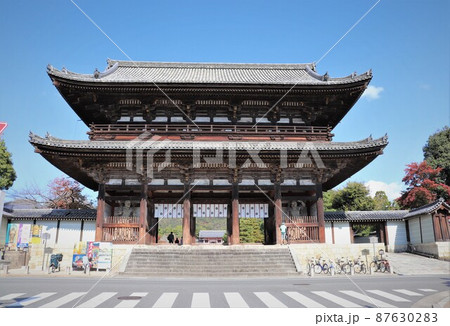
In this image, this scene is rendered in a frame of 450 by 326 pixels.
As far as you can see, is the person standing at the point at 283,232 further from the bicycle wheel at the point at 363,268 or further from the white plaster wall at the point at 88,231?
the white plaster wall at the point at 88,231

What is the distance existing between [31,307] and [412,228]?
Answer: 3140 centimetres

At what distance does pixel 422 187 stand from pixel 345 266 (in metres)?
26.5

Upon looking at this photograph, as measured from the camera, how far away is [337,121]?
2630 cm

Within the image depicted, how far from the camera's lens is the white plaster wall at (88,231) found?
25883 millimetres

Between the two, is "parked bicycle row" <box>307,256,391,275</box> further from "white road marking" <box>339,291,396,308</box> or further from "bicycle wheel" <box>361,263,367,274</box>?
"white road marking" <box>339,291,396,308</box>

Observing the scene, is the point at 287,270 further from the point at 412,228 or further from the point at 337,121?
the point at 412,228

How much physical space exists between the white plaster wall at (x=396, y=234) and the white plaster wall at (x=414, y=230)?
2.03 feet

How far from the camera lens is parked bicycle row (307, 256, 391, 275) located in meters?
17.5

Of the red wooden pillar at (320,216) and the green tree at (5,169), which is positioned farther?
the green tree at (5,169)

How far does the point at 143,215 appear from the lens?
813 inches

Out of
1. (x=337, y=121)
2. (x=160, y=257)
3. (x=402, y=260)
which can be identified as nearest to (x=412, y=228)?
(x=402, y=260)

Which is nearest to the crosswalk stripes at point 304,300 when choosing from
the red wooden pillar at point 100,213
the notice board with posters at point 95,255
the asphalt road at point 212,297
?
the asphalt road at point 212,297

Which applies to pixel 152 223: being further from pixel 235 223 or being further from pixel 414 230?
pixel 414 230

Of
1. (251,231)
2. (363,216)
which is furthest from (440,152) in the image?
(251,231)
